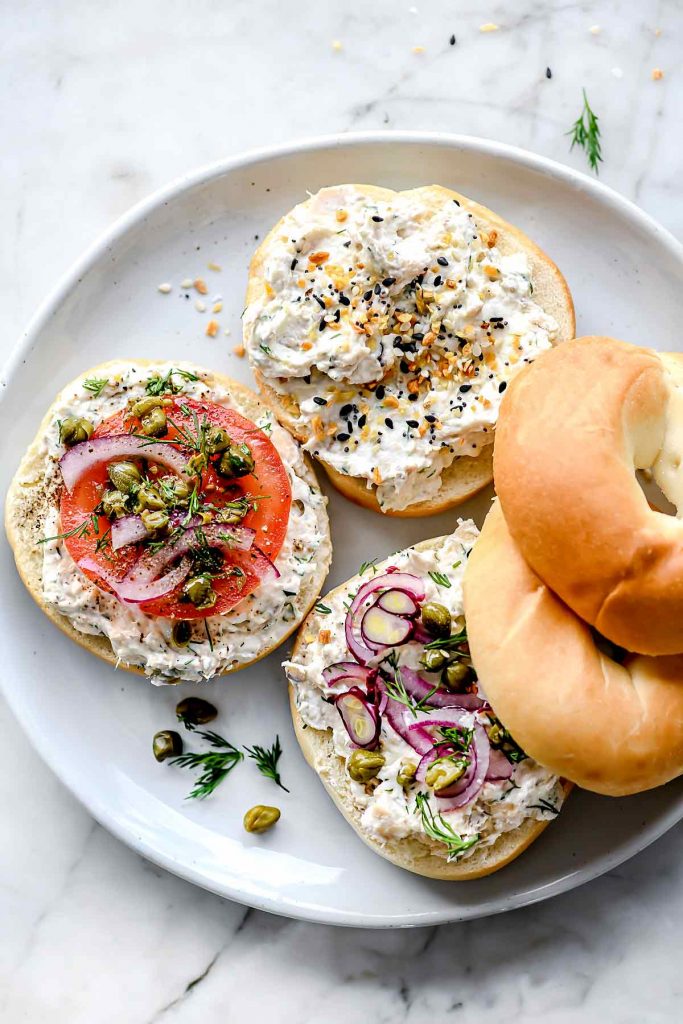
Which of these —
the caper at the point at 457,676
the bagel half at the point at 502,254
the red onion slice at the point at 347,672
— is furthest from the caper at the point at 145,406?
the caper at the point at 457,676

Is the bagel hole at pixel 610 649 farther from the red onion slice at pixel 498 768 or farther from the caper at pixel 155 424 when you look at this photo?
the caper at pixel 155 424

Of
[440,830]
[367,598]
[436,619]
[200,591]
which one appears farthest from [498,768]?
[200,591]

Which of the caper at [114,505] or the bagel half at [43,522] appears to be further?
the bagel half at [43,522]

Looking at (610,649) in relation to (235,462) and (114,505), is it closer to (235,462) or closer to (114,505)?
(235,462)

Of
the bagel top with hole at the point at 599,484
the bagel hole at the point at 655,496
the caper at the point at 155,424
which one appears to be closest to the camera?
the bagel top with hole at the point at 599,484

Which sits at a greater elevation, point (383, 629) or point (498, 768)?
point (383, 629)

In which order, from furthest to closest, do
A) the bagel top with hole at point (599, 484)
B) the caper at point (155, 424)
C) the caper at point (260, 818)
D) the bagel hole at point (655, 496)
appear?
the caper at point (260, 818), the bagel hole at point (655, 496), the caper at point (155, 424), the bagel top with hole at point (599, 484)
